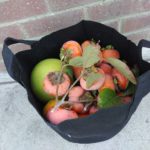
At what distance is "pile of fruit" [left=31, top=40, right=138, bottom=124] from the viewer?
2.89 ft

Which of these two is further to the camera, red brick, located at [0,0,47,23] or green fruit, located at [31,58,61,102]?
red brick, located at [0,0,47,23]

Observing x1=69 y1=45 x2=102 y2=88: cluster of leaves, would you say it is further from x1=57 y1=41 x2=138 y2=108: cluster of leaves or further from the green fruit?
the green fruit

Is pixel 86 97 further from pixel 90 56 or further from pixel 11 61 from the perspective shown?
pixel 11 61

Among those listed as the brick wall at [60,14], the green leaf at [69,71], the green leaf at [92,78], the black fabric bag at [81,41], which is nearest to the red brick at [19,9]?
the brick wall at [60,14]

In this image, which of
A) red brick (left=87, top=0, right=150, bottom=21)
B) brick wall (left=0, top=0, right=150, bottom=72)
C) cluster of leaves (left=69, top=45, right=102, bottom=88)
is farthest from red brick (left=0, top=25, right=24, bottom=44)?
cluster of leaves (left=69, top=45, right=102, bottom=88)

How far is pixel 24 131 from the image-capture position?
117 cm

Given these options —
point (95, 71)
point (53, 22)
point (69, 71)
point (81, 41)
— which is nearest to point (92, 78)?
point (95, 71)

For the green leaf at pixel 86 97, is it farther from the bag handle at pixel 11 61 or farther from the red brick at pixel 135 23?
the red brick at pixel 135 23

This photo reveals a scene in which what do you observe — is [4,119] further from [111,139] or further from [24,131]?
[111,139]

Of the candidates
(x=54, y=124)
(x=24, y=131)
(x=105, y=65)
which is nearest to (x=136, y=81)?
(x=105, y=65)

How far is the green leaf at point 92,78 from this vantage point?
2.83ft

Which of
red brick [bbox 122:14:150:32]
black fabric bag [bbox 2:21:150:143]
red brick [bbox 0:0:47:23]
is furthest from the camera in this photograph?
A: red brick [bbox 122:14:150:32]

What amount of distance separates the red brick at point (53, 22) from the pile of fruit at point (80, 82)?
0.56 feet

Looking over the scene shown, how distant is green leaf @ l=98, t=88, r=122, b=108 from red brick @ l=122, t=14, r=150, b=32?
373 mm
